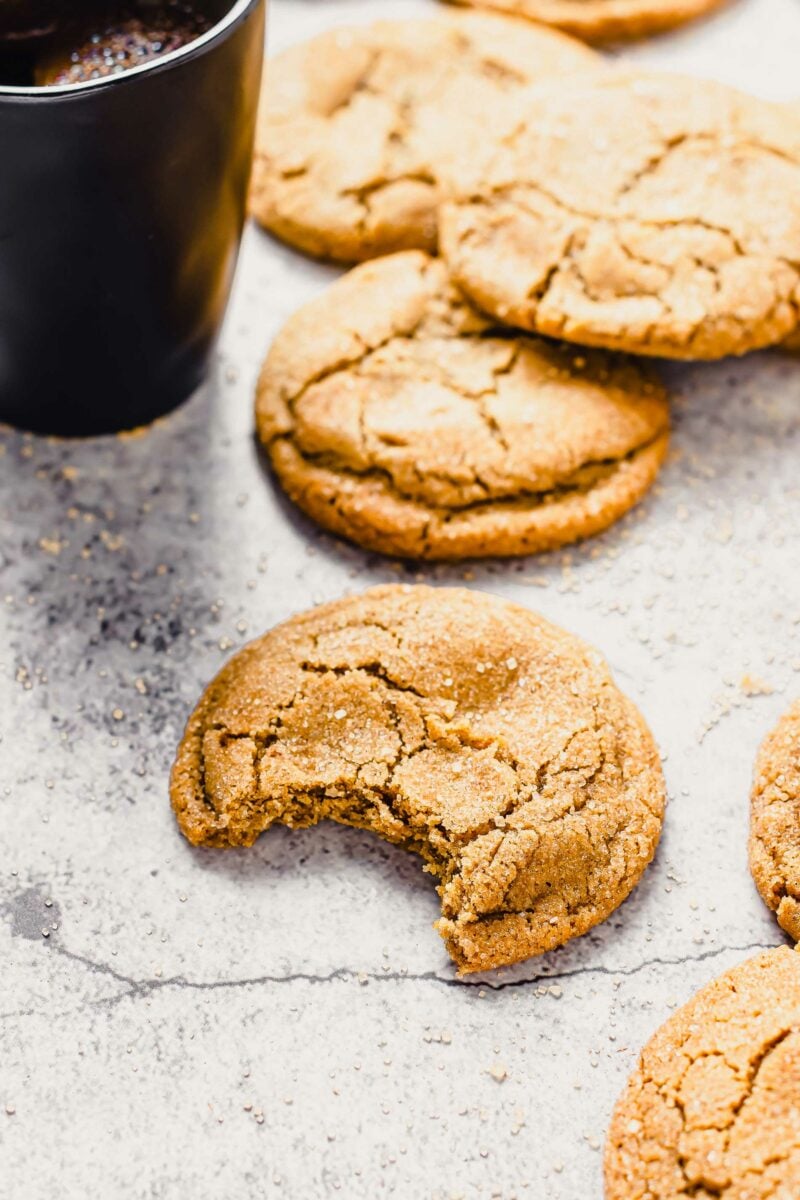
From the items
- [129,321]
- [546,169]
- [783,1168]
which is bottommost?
[783,1168]

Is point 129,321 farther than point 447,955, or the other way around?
point 129,321

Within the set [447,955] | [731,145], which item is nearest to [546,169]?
[731,145]

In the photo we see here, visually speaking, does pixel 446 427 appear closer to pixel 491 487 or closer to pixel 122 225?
pixel 491 487

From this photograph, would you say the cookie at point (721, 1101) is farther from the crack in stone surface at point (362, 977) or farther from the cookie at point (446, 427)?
the cookie at point (446, 427)

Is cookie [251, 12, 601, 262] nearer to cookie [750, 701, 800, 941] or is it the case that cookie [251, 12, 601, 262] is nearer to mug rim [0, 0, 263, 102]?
mug rim [0, 0, 263, 102]

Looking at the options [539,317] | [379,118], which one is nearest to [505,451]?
[539,317]

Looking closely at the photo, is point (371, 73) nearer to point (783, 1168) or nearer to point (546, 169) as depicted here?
point (546, 169)

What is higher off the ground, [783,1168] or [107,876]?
[783,1168]

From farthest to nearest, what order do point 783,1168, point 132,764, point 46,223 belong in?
point 132,764
point 46,223
point 783,1168

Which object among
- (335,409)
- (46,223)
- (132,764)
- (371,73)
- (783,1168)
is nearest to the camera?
(783,1168)
